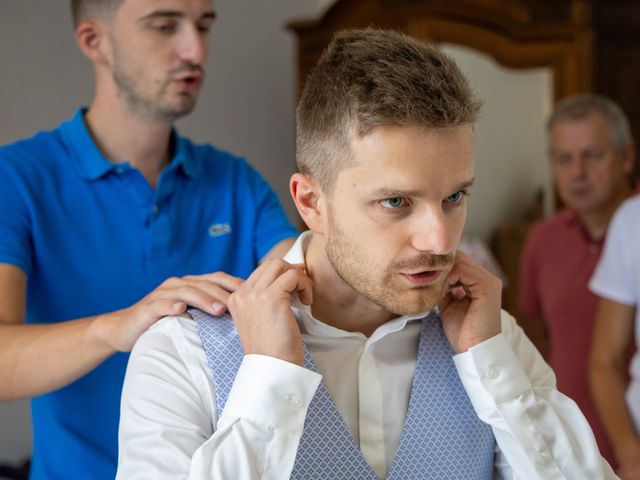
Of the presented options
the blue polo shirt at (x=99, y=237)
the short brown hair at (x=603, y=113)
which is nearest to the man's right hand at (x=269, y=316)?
the blue polo shirt at (x=99, y=237)

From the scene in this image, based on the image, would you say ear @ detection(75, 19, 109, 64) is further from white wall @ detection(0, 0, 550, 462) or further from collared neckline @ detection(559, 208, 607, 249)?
collared neckline @ detection(559, 208, 607, 249)

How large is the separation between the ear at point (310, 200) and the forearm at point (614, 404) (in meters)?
1.17

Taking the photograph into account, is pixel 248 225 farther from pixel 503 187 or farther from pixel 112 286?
pixel 503 187

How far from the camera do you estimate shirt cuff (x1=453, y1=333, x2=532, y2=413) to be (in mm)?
1427

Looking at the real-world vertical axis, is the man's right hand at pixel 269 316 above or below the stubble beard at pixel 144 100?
below

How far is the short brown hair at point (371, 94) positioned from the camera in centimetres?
136

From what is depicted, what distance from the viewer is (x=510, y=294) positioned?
3838mm

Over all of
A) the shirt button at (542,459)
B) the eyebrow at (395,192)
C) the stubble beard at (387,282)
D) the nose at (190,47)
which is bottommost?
the shirt button at (542,459)

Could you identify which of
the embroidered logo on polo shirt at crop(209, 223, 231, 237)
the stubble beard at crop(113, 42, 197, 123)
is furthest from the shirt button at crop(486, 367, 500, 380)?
the stubble beard at crop(113, 42, 197, 123)

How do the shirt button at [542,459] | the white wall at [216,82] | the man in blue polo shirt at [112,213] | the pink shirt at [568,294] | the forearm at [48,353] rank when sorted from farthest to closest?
the white wall at [216,82] < the pink shirt at [568,294] < the man in blue polo shirt at [112,213] < the forearm at [48,353] < the shirt button at [542,459]

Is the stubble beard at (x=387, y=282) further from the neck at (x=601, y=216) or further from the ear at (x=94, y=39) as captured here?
the neck at (x=601, y=216)

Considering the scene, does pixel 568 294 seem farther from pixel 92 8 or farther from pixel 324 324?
pixel 92 8

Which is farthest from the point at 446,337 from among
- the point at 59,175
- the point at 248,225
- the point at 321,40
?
the point at 321,40

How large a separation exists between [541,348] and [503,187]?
2.31 ft
